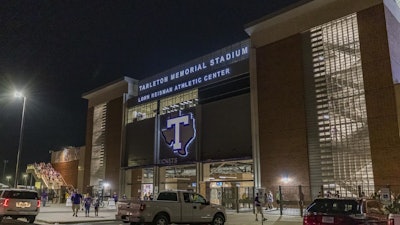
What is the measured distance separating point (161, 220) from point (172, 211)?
0.72 meters

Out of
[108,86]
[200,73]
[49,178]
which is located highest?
[108,86]

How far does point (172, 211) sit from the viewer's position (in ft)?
59.6

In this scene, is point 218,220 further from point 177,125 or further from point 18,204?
point 177,125

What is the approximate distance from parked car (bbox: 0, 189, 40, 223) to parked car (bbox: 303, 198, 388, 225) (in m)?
16.0

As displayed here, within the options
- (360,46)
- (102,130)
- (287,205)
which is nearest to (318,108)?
(360,46)

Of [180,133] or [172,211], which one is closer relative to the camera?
[172,211]

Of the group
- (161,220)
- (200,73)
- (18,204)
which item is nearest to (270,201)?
(161,220)

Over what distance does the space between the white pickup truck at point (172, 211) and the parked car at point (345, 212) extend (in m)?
7.63

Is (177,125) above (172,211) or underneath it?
above

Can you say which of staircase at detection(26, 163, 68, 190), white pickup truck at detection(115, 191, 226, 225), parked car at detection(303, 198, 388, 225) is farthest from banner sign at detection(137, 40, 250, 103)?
parked car at detection(303, 198, 388, 225)

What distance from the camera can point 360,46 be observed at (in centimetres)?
2927

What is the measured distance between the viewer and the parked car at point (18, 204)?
21406mm

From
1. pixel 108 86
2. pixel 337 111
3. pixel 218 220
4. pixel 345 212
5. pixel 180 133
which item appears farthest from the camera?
pixel 108 86

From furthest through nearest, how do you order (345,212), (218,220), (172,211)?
(218,220) → (172,211) → (345,212)
